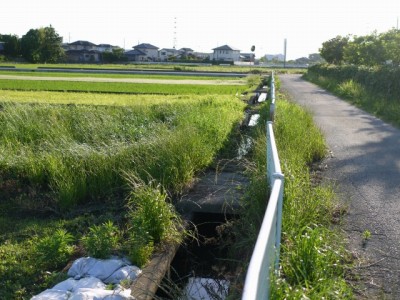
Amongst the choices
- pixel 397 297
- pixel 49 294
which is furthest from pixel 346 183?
pixel 49 294

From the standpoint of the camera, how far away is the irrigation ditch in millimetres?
4965

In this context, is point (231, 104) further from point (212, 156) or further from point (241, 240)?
point (241, 240)

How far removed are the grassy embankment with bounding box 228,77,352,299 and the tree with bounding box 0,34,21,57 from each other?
2854 inches

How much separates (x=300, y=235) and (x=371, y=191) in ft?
10.5

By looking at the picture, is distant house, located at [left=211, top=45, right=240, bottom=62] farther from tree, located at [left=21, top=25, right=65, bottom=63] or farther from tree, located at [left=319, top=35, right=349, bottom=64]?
tree, located at [left=319, top=35, right=349, bottom=64]

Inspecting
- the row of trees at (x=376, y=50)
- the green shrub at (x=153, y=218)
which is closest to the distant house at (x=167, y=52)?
the row of trees at (x=376, y=50)

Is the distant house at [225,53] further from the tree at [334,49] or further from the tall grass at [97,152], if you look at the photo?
the tall grass at [97,152]

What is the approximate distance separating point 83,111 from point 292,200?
880cm

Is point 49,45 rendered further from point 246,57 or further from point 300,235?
point 300,235

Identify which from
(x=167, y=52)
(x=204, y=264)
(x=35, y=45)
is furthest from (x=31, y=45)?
(x=204, y=264)

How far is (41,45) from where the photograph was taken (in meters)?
72.9

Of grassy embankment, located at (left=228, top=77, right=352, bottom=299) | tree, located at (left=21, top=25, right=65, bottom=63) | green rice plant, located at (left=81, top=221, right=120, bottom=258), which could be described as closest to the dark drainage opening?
grassy embankment, located at (left=228, top=77, right=352, bottom=299)

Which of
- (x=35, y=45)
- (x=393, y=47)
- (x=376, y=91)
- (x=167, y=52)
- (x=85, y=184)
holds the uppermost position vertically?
(x=167, y=52)

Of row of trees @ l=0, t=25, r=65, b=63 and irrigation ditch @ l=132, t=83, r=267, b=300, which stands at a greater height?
row of trees @ l=0, t=25, r=65, b=63
